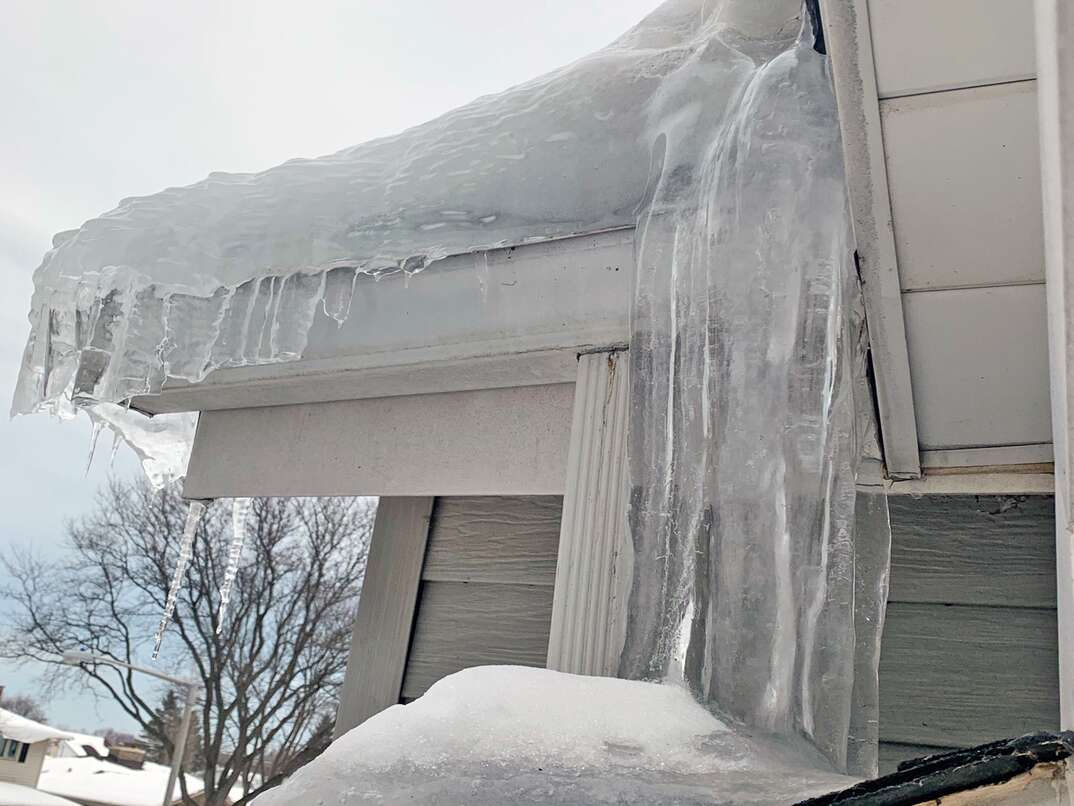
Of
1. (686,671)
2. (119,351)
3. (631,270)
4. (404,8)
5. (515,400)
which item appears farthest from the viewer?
(404,8)

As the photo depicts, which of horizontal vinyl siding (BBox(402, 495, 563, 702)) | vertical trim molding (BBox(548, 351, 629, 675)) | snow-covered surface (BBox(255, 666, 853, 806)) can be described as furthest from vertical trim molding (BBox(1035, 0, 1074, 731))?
horizontal vinyl siding (BBox(402, 495, 563, 702))

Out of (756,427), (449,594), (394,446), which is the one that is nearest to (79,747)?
(449,594)

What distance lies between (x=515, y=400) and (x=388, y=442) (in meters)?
0.31

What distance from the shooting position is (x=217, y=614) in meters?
10.3

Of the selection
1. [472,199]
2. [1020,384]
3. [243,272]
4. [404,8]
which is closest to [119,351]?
[243,272]

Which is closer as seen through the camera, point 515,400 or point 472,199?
point 472,199

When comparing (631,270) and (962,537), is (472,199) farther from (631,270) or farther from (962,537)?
(962,537)

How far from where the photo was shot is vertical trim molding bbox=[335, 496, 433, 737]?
2.00 meters

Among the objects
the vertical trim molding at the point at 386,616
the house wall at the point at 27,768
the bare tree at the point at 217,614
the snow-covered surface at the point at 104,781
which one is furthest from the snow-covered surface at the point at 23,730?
the vertical trim molding at the point at 386,616

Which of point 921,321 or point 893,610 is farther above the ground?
point 921,321

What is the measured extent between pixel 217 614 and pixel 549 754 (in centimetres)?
1047

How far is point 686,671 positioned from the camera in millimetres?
1053

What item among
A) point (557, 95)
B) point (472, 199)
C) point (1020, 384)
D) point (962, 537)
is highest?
point (557, 95)

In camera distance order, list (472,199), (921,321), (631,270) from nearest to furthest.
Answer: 1. (921,321)
2. (631,270)
3. (472,199)
